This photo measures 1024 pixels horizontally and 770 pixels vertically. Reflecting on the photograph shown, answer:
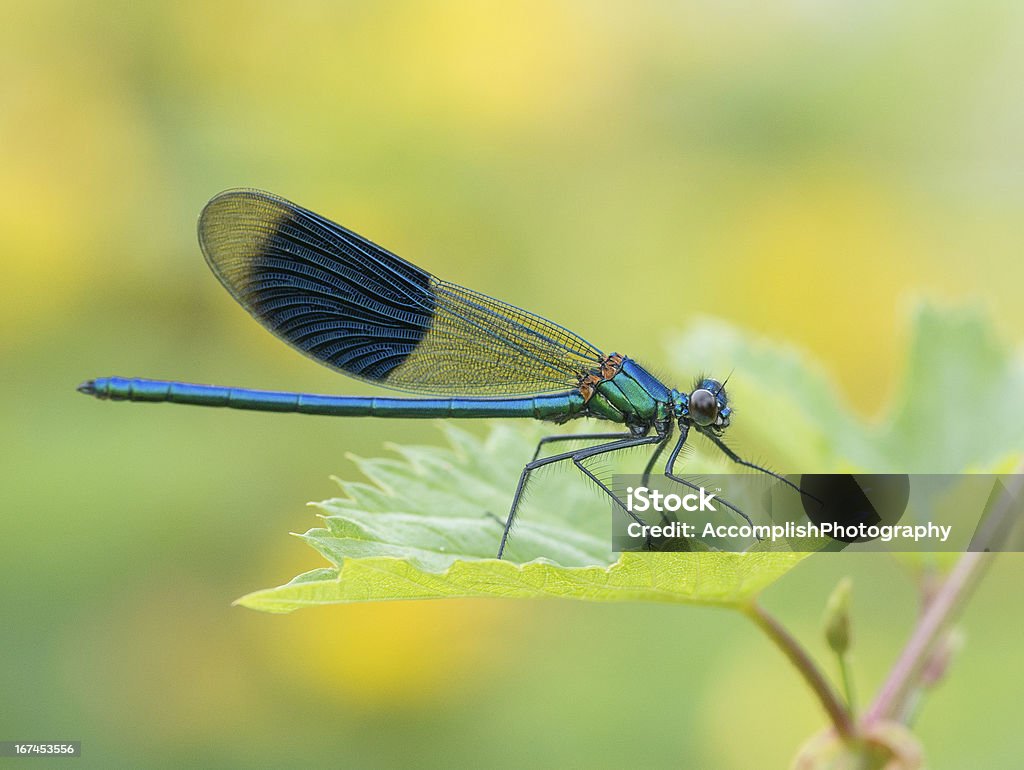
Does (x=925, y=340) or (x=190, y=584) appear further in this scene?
(x=190, y=584)

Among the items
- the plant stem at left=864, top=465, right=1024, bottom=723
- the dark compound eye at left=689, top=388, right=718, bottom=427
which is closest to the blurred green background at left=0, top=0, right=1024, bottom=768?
the dark compound eye at left=689, top=388, right=718, bottom=427

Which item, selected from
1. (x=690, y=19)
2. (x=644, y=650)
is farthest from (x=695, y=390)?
(x=690, y=19)

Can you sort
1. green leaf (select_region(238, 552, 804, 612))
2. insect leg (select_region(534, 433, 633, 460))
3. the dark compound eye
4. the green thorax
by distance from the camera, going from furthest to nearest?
the green thorax < the dark compound eye < insect leg (select_region(534, 433, 633, 460)) < green leaf (select_region(238, 552, 804, 612))

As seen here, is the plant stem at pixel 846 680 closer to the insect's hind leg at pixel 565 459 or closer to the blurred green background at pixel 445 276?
the insect's hind leg at pixel 565 459

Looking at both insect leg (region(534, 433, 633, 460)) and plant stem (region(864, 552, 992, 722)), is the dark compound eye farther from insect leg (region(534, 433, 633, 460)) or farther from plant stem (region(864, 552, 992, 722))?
plant stem (region(864, 552, 992, 722))

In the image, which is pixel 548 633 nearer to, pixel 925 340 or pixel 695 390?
pixel 695 390

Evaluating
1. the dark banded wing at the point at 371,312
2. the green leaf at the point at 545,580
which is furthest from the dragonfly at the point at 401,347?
the green leaf at the point at 545,580
